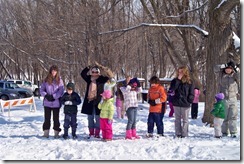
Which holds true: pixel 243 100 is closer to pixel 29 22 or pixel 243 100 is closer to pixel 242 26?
pixel 242 26

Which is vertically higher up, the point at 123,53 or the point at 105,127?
the point at 123,53

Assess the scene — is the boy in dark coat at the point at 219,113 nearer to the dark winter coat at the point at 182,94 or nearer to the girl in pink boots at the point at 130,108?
the dark winter coat at the point at 182,94

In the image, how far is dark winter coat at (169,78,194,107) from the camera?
316 inches

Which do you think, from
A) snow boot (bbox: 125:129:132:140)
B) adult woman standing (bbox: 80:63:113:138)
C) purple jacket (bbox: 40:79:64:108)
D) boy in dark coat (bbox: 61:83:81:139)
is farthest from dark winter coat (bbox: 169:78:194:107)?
purple jacket (bbox: 40:79:64:108)

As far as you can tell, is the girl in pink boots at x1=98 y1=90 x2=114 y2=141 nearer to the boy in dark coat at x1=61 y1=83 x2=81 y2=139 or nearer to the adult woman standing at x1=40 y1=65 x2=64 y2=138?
the boy in dark coat at x1=61 y1=83 x2=81 y2=139

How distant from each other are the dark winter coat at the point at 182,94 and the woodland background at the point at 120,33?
2602 mm

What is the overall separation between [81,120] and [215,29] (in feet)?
15.5

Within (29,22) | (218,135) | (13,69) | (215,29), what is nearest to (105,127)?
(218,135)

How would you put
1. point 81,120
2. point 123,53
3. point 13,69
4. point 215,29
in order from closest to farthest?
point 215,29 < point 81,120 < point 123,53 < point 13,69

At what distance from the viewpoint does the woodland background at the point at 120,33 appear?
34.6 feet

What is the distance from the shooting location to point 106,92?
26.3 ft

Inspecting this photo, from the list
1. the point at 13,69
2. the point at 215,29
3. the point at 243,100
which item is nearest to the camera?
the point at 243,100

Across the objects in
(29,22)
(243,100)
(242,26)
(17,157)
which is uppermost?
(29,22)

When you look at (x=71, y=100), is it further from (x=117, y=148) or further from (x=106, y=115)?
(x=117, y=148)
